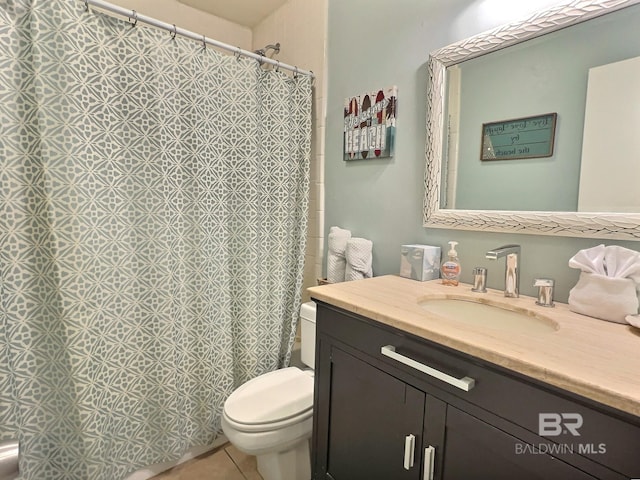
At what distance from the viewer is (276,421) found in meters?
1.21

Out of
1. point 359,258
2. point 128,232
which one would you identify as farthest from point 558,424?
point 128,232

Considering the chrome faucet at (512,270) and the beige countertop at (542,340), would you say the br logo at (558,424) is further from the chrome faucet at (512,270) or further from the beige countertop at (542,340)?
the chrome faucet at (512,270)

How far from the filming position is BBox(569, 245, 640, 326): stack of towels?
2.66ft

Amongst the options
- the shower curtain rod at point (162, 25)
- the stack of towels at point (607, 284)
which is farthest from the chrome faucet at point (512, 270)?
the shower curtain rod at point (162, 25)

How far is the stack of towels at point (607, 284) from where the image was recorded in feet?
2.66

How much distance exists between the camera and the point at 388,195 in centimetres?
150

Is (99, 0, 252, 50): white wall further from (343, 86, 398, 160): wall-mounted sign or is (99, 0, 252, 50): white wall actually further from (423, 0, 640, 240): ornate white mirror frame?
(423, 0, 640, 240): ornate white mirror frame

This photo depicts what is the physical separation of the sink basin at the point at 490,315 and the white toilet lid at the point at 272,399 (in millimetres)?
673

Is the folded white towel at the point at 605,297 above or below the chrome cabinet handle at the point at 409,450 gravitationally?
above

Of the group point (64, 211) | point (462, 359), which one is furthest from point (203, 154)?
point (462, 359)

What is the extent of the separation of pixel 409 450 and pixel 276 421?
1.92 feet

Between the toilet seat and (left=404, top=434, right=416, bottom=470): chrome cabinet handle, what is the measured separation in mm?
551

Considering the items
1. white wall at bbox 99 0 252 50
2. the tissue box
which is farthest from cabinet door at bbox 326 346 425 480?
white wall at bbox 99 0 252 50

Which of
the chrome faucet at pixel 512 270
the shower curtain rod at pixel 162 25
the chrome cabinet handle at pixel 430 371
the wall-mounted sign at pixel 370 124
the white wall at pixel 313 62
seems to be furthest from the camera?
the white wall at pixel 313 62
